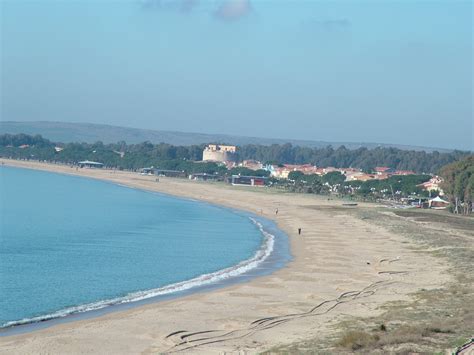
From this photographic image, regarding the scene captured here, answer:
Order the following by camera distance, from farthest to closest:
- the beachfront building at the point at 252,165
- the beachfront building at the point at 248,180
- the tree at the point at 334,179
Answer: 1. the beachfront building at the point at 252,165
2. the beachfront building at the point at 248,180
3. the tree at the point at 334,179

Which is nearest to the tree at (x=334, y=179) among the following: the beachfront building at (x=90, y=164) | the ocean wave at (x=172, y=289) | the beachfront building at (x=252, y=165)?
the beachfront building at (x=252, y=165)

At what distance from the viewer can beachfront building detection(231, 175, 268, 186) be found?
4607 inches

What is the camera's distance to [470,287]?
87.2ft

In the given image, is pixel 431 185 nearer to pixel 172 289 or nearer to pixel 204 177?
pixel 204 177

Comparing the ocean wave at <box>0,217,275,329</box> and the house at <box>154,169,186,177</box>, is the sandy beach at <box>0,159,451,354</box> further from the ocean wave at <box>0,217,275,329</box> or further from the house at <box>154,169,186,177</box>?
the house at <box>154,169,186,177</box>

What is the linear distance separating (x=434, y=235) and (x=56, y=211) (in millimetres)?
26945

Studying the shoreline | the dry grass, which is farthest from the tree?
the dry grass

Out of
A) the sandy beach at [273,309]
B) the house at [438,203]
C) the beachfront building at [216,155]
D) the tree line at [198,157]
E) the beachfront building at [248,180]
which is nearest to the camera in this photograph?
the sandy beach at [273,309]

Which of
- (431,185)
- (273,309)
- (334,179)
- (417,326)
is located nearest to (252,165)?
(334,179)

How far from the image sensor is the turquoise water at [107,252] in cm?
2606

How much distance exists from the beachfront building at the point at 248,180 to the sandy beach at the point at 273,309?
240 ft

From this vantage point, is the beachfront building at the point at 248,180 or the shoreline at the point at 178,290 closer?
the shoreline at the point at 178,290

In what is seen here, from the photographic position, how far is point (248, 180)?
12069 cm

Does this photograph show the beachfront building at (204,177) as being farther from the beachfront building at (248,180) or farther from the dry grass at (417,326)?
the dry grass at (417,326)
